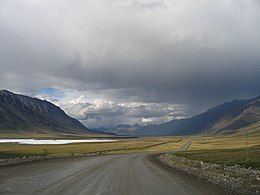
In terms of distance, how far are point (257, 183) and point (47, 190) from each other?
13.6 meters

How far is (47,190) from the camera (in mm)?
23172

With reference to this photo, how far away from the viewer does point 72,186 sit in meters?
25.3

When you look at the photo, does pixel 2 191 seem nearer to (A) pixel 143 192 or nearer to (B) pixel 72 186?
(B) pixel 72 186

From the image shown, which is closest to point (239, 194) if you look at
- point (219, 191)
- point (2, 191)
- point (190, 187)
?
point (219, 191)

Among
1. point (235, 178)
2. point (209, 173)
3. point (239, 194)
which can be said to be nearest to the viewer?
point (239, 194)

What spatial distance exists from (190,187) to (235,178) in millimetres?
5304

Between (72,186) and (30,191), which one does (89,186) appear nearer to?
(72,186)

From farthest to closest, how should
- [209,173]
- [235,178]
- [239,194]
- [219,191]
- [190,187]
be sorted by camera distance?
[209,173], [235,178], [190,187], [219,191], [239,194]

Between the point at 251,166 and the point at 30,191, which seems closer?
the point at 30,191

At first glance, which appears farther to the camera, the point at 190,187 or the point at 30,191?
the point at 190,187

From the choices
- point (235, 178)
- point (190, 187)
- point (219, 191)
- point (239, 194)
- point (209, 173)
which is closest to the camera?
point (239, 194)

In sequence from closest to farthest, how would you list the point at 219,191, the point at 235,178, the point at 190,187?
the point at 219,191, the point at 190,187, the point at 235,178

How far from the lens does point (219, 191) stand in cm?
2288

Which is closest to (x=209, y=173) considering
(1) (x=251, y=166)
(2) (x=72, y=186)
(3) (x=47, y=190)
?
(1) (x=251, y=166)
